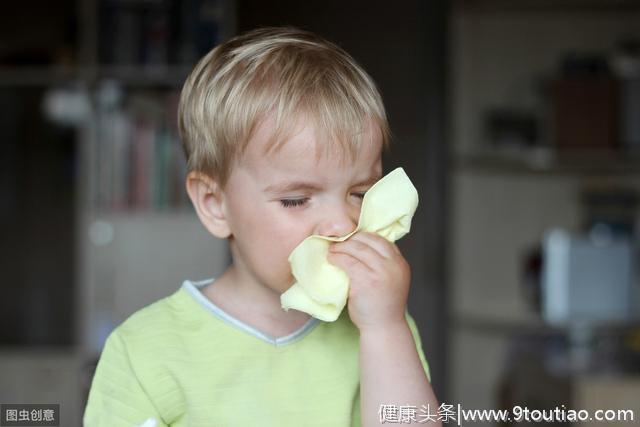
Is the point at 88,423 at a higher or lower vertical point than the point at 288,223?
lower

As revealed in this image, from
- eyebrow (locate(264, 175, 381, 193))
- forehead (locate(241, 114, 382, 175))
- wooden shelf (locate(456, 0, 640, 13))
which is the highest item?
wooden shelf (locate(456, 0, 640, 13))

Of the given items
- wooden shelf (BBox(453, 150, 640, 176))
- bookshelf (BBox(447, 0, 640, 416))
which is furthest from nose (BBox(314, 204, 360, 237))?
bookshelf (BBox(447, 0, 640, 416))

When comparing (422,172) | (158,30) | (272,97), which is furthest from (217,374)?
(422,172)

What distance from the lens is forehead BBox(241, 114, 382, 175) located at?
3.23 feet

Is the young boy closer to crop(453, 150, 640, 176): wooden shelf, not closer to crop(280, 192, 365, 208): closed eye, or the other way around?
crop(280, 192, 365, 208): closed eye

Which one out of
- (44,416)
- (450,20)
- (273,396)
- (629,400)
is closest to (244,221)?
(273,396)

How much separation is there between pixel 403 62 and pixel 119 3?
1.01 meters

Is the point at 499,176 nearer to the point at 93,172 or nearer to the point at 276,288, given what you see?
the point at 93,172

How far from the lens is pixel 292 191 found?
100cm

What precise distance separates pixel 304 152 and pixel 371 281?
0.15 meters

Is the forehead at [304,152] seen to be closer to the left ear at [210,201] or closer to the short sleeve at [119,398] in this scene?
the left ear at [210,201]

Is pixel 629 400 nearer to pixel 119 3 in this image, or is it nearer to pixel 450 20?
pixel 450 20

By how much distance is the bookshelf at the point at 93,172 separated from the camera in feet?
9.06

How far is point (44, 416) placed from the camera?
1.33 meters
